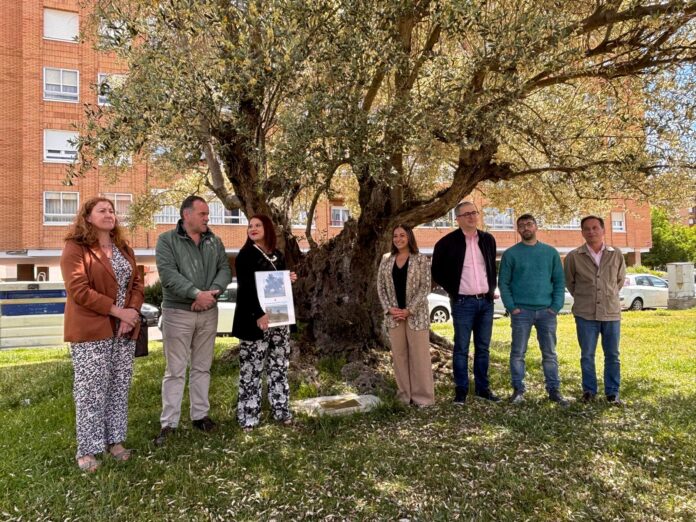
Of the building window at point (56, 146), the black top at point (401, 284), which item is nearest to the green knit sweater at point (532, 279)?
the black top at point (401, 284)

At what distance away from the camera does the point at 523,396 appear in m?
6.17

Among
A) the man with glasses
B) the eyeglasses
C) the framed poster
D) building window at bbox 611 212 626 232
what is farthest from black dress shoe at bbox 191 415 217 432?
building window at bbox 611 212 626 232

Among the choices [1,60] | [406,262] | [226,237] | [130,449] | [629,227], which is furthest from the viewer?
[629,227]

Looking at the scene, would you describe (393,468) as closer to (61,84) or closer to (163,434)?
(163,434)

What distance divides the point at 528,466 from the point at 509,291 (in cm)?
231

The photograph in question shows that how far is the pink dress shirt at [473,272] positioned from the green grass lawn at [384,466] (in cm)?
131

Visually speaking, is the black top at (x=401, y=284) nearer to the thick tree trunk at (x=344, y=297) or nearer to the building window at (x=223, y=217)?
the thick tree trunk at (x=344, y=297)

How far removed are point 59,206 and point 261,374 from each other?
85.3 ft

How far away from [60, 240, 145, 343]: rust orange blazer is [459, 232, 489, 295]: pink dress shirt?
3.66m

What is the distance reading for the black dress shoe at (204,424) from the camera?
4.98 meters

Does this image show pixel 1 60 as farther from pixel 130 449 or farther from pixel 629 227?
pixel 629 227

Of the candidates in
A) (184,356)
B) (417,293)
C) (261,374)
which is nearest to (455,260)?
(417,293)

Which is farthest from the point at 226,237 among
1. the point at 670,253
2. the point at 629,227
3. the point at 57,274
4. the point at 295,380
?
the point at 670,253

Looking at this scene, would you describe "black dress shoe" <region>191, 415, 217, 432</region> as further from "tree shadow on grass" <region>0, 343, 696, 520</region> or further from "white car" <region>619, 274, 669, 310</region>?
"white car" <region>619, 274, 669, 310</region>
